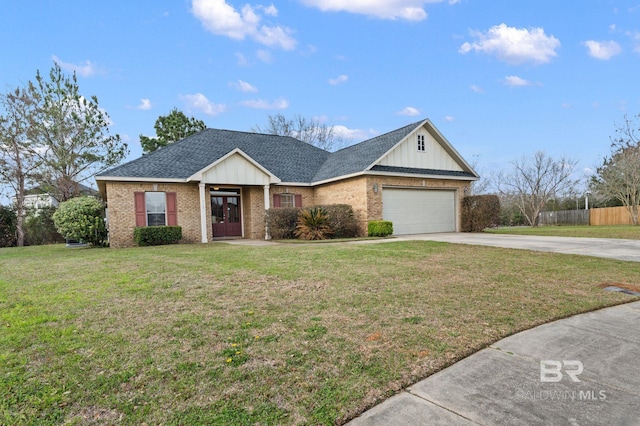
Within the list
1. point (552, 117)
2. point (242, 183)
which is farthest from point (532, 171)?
point (242, 183)

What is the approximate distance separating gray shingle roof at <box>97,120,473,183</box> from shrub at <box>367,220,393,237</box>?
95.0 inches

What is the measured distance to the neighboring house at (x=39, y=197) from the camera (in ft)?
70.7

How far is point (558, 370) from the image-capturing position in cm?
256

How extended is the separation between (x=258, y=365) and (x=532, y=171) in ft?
107

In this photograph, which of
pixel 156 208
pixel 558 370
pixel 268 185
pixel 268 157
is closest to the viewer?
pixel 558 370

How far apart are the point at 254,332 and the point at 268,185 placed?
13.1 m

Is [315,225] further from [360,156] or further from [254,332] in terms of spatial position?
[254,332]

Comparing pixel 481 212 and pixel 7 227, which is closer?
pixel 481 212

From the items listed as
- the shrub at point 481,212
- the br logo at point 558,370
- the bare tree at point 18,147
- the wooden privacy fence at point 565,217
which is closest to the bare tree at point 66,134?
the bare tree at point 18,147

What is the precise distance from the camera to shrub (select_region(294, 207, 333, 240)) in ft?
46.3

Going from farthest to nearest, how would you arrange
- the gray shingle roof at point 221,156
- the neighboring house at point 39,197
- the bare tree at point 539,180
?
the bare tree at point 539,180
the neighboring house at point 39,197
the gray shingle roof at point 221,156

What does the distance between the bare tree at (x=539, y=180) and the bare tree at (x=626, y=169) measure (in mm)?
2830

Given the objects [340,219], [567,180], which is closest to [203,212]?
[340,219]

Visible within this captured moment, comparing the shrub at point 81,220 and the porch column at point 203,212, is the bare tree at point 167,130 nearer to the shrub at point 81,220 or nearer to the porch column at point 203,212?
the shrub at point 81,220
